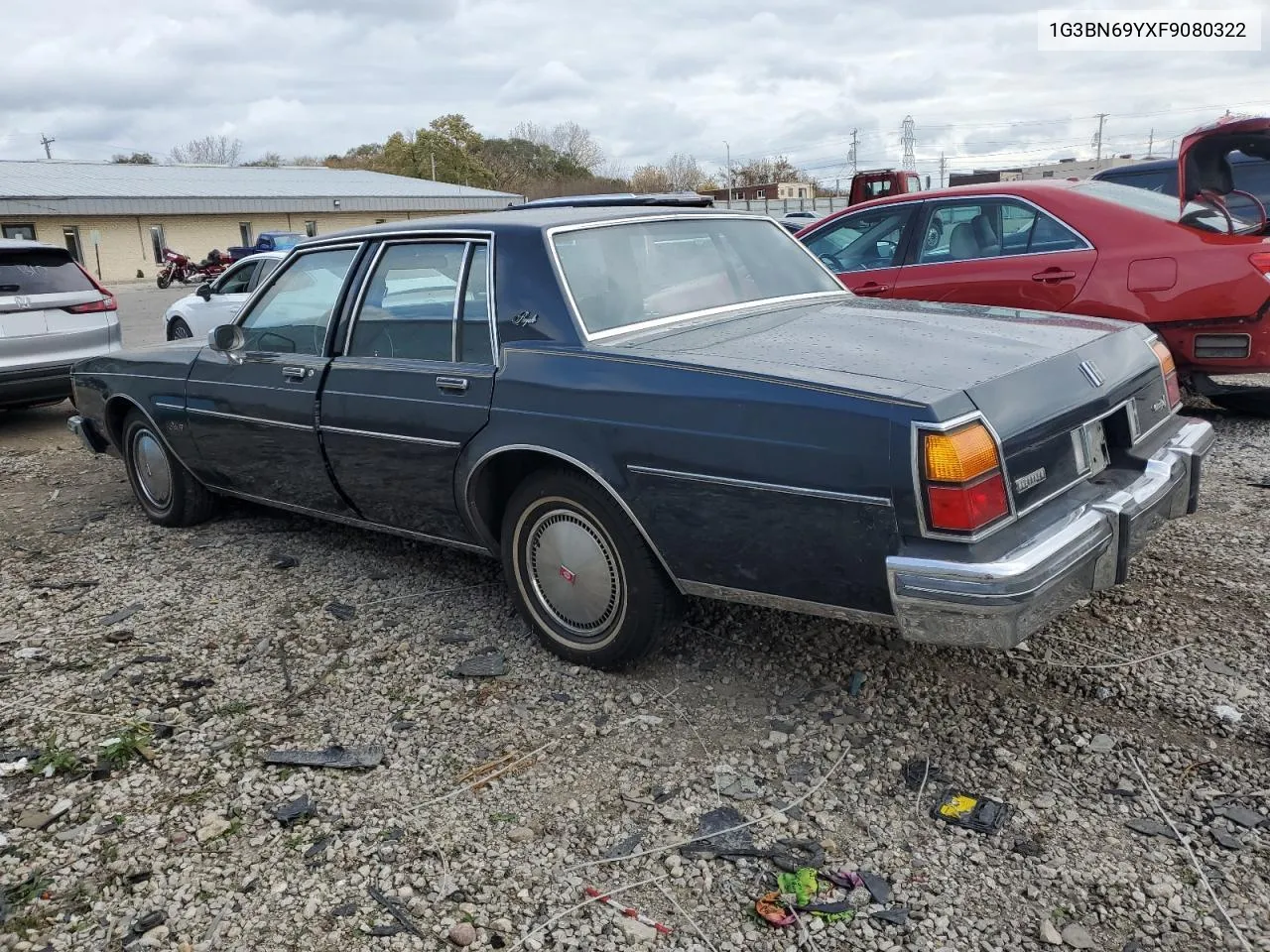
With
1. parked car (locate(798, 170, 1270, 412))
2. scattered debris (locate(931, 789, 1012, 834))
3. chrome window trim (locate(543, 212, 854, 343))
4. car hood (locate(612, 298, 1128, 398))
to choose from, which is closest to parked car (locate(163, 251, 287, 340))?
parked car (locate(798, 170, 1270, 412))

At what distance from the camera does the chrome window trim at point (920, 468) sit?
2656 millimetres

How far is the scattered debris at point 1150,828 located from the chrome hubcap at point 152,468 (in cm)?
478

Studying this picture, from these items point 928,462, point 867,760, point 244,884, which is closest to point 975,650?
point 867,760

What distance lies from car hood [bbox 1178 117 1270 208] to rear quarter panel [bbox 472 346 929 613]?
442 centimetres

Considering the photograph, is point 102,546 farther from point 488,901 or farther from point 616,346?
point 488,901

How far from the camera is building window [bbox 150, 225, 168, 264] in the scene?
133 feet

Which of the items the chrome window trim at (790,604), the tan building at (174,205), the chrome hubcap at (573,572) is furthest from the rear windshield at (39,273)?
the tan building at (174,205)

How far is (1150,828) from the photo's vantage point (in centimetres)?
263

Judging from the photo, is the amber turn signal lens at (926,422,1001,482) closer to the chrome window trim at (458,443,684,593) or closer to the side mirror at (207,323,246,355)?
the chrome window trim at (458,443,684,593)

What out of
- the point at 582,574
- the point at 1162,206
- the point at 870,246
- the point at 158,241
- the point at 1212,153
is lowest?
the point at 582,574

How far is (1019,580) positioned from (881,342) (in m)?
0.99

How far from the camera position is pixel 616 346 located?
3.41 m

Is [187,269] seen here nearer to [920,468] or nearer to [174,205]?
[174,205]

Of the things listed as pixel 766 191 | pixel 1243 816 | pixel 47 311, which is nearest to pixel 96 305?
pixel 47 311
